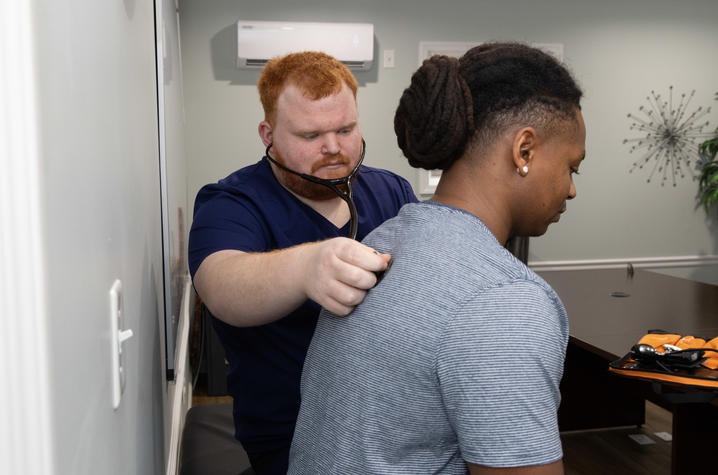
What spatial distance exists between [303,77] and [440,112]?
0.51 metres

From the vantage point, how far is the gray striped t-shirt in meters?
0.72

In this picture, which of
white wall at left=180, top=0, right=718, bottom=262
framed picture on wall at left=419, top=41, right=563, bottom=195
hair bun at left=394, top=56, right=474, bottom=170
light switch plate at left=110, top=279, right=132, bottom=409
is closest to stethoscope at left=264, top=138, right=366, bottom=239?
hair bun at left=394, top=56, right=474, bottom=170

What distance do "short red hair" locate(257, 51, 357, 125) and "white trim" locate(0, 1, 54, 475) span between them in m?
1.00

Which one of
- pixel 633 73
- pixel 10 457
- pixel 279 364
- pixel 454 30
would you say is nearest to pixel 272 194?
pixel 279 364

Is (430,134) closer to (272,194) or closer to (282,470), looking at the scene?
(272,194)

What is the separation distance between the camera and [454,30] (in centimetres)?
455

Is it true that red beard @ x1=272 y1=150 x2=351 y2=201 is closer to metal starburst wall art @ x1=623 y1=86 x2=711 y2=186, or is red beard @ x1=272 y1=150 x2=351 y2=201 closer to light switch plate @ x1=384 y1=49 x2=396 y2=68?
light switch plate @ x1=384 y1=49 x2=396 y2=68

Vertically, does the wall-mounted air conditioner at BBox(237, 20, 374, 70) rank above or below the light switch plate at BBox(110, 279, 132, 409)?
above

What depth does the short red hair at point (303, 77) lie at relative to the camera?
4.43 feet

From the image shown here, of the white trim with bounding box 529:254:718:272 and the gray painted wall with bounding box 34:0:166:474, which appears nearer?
the gray painted wall with bounding box 34:0:166:474

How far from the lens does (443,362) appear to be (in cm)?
73

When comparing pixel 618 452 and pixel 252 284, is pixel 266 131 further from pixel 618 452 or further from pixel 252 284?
pixel 618 452

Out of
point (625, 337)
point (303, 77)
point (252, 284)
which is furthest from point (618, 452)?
point (252, 284)

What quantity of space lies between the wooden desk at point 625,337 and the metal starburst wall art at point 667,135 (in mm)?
1873
